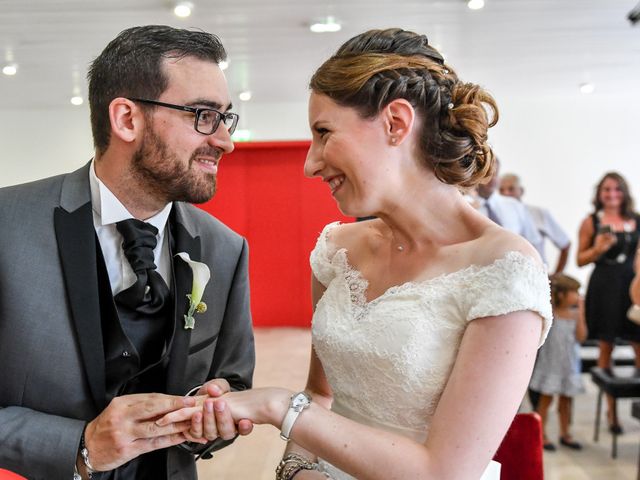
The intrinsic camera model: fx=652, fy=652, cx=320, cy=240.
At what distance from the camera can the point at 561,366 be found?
4648 mm

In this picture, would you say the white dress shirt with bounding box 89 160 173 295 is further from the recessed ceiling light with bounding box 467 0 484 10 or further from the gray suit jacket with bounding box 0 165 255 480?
the recessed ceiling light with bounding box 467 0 484 10

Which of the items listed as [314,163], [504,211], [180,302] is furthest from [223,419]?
[504,211]

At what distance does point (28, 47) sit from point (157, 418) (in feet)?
20.3

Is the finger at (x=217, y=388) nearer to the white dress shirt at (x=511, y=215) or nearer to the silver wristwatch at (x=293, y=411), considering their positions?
the silver wristwatch at (x=293, y=411)

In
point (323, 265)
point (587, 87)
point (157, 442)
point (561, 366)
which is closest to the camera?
point (157, 442)

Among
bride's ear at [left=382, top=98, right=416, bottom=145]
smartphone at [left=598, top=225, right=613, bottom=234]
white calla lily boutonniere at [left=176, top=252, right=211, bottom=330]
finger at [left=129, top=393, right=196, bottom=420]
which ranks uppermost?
bride's ear at [left=382, top=98, right=416, bottom=145]

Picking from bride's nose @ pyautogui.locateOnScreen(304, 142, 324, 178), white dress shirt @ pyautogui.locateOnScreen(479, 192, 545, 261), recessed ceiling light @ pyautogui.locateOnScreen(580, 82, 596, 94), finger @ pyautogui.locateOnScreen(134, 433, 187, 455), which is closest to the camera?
finger @ pyautogui.locateOnScreen(134, 433, 187, 455)

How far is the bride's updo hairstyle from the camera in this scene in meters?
1.51

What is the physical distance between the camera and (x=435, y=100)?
1.56 metres

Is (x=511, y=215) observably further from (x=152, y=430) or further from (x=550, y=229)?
(x=152, y=430)

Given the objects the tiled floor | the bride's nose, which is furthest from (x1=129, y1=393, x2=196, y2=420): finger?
the tiled floor

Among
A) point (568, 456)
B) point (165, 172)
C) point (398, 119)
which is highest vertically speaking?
point (398, 119)

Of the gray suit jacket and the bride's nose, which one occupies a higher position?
the bride's nose

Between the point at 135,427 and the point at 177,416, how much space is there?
0.10m
